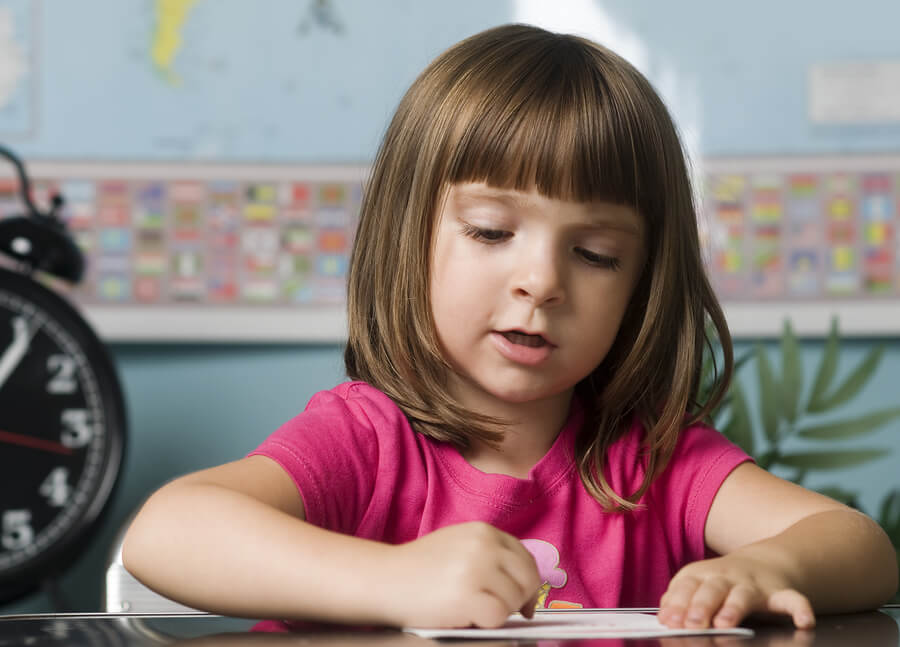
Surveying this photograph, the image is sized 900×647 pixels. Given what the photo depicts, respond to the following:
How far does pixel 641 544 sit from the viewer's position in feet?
2.64

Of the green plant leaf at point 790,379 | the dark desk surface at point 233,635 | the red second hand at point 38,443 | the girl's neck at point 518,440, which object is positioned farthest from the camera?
the red second hand at point 38,443

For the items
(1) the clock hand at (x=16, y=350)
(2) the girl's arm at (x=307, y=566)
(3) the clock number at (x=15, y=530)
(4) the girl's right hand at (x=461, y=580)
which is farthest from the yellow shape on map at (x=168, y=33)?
(4) the girl's right hand at (x=461, y=580)

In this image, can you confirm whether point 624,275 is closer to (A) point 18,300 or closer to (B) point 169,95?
(A) point 18,300

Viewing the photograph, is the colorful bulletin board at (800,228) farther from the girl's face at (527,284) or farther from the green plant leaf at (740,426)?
the girl's face at (527,284)

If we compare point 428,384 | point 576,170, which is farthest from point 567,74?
point 428,384

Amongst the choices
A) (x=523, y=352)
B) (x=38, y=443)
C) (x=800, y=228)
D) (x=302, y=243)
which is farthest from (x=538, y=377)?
(x=800, y=228)

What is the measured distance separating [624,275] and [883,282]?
1312 millimetres

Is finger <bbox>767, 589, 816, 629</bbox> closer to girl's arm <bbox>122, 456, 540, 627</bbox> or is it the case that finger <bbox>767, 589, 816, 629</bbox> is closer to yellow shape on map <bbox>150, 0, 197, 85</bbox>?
girl's arm <bbox>122, 456, 540, 627</bbox>

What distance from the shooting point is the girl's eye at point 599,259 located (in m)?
0.70

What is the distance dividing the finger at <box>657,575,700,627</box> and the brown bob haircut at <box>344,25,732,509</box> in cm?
28

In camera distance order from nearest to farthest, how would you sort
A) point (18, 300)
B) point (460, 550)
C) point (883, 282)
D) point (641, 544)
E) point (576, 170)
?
point (460, 550) < point (576, 170) < point (641, 544) < point (18, 300) < point (883, 282)

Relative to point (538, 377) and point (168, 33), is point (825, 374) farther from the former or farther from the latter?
point (168, 33)

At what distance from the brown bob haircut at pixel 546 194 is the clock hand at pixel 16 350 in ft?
2.84

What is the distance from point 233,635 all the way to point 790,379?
1.16 m
